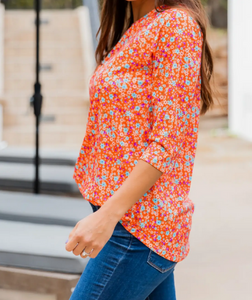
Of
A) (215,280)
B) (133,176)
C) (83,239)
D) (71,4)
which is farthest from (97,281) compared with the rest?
(71,4)

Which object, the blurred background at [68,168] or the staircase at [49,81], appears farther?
the staircase at [49,81]

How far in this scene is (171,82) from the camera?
0.84 meters

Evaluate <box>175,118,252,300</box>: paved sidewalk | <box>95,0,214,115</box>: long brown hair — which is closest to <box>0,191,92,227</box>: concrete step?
<box>175,118,252,300</box>: paved sidewalk

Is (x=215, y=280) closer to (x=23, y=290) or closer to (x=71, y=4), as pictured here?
(x=23, y=290)

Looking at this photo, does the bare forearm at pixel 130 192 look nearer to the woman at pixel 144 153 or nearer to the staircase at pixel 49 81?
the woman at pixel 144 153

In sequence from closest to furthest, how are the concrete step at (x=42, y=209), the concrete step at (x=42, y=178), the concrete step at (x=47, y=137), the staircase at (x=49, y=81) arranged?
the concrete step at (x=42, y=209) → the concrete step at (x=42, y=178) → the concrete step at (x=47, y=137) → the staircase at (x=49, y=81)

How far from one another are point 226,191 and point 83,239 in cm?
455

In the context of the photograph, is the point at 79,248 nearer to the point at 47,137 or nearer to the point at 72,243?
the point at 72,243

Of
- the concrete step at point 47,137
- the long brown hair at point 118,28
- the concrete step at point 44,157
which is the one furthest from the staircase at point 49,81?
the long brown hair at point 118,28

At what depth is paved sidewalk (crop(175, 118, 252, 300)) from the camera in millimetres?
2676

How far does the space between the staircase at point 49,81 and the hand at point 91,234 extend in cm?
696

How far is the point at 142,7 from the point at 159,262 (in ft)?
1.86

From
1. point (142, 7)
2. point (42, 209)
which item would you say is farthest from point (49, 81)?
point (142, 7)

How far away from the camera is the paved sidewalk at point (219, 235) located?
2.68 meters
